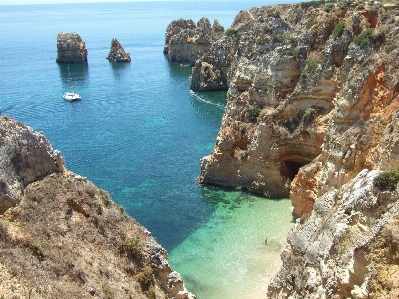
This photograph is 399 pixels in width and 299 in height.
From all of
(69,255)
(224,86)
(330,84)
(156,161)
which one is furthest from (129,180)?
(224,86)

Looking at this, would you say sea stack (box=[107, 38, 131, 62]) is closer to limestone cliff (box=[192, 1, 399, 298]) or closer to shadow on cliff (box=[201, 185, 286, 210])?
limestone cliff (box=[192, 1, 399, 298])

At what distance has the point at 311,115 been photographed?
34719 mm

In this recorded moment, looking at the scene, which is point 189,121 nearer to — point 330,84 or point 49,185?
point 330,84

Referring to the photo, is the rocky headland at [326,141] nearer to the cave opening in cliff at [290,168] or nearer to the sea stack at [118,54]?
the cave opening in cliff at [290,168]

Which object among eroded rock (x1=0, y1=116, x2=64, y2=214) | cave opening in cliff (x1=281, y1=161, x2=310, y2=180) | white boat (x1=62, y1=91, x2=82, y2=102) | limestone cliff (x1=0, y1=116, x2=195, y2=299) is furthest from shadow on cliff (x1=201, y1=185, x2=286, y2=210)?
white boat (x1=62, y1=91, x2=82, y2=102)

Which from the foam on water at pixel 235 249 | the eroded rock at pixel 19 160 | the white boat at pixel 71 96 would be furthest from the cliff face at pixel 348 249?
the white boat at pixel 71 96

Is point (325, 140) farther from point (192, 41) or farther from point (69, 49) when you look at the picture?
point (69, 49)

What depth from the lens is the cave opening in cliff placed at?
3822 cm

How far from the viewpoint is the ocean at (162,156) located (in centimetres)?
2967

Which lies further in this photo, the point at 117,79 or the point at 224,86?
the point at 117,79

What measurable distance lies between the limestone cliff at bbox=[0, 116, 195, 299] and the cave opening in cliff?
20.0m

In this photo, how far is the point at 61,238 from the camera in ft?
57.9

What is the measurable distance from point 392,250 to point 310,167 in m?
17.4

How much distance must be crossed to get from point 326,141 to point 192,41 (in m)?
90.8
